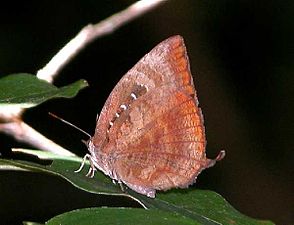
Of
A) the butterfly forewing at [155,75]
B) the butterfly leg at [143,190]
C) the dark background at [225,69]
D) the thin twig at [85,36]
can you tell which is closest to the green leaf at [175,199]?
the butterfly leg at [143,190]

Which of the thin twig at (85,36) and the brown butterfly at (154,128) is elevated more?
the thin twig at (85,36)

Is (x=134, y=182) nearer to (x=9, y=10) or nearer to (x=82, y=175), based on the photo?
(x=82, y=175)

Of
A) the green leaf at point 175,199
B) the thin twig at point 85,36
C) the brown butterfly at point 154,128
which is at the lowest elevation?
the green leaf at point 175,199

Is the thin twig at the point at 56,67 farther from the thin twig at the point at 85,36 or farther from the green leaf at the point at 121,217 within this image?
the green leaf at the point at 121,217

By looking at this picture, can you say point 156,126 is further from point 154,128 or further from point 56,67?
point 56,67

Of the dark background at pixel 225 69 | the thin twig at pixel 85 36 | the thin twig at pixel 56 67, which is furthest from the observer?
the dark background at pixel 225 69

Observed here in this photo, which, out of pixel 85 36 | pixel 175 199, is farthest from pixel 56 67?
pixel 175 199

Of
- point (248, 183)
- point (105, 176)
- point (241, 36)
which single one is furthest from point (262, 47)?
point (105, 176)
